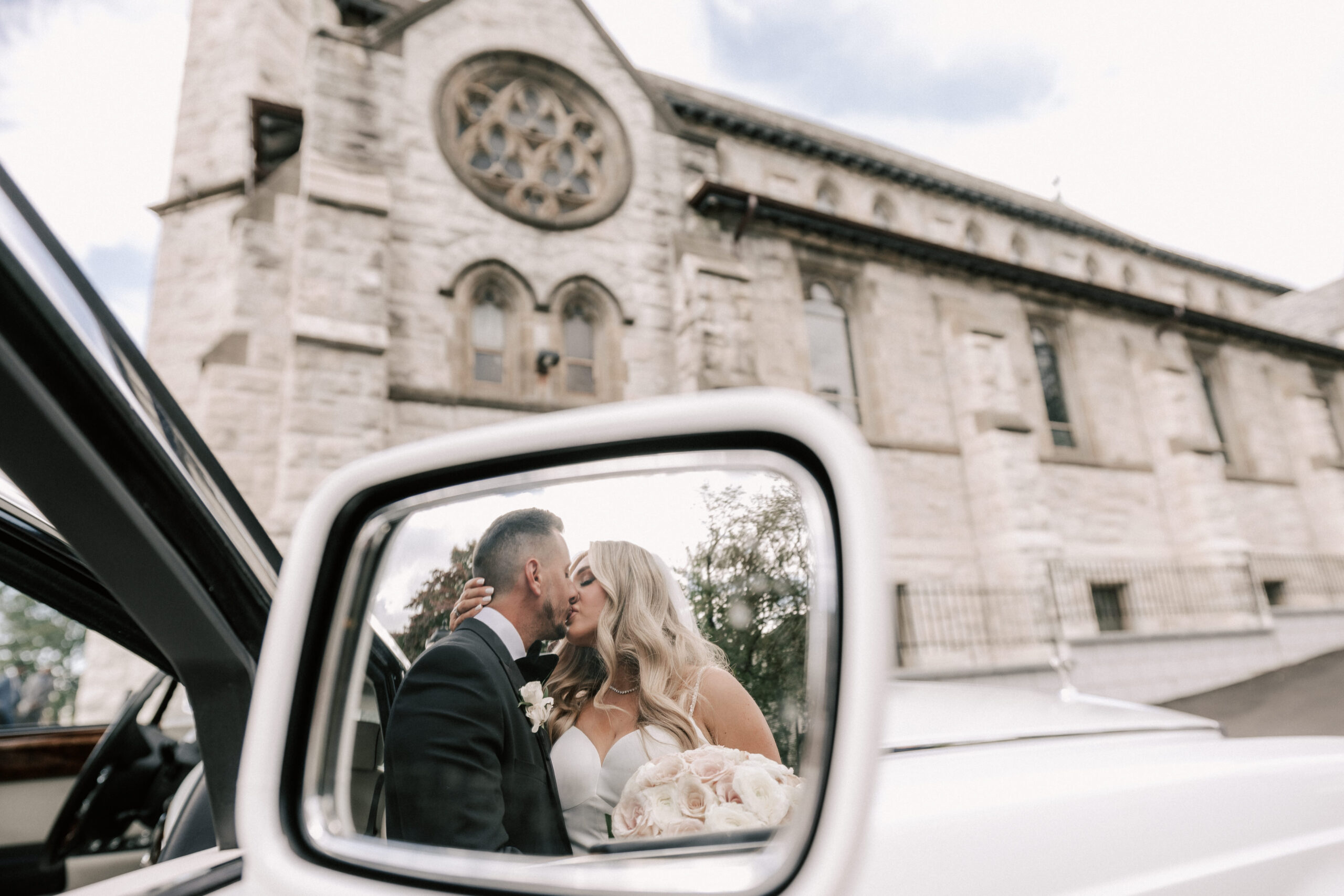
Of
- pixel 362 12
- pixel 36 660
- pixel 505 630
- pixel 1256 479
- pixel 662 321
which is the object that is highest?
pixel 362 12

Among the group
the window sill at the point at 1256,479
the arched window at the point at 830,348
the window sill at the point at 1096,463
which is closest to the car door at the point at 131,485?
the arched window at the point at 830,348

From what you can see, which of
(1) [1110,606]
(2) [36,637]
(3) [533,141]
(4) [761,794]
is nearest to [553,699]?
(4) [761,794]

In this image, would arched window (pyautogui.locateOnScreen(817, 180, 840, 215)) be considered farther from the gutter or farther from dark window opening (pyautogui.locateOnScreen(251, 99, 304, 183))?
dark window opening (pyautogui.locateOnScreen(251, 99, 304, 183))

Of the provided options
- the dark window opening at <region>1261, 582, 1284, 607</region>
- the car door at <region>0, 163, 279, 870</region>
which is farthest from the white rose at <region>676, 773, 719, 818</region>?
the dark window opening at <region>1261, 582, 1284, 607</region>

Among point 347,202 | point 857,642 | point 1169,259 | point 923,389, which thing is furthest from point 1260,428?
point 857,642

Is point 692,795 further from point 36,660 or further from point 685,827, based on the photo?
point 36,660

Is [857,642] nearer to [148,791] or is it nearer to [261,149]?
[148,791]

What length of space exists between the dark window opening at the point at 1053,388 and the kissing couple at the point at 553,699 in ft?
58.8

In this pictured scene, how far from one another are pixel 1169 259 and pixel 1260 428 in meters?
7.14

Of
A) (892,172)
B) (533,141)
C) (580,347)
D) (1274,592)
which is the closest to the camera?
(580,347)

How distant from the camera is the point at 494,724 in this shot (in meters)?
0.79

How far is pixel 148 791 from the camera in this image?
5.49ft

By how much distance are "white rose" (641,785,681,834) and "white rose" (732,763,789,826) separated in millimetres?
65

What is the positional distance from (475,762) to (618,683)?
0.20 meters
